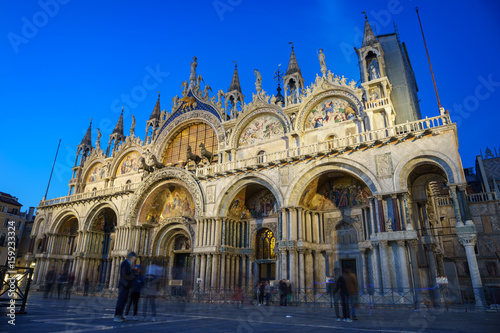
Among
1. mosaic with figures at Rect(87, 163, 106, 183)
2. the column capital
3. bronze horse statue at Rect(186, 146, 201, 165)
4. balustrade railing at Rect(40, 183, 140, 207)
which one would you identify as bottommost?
the column capital

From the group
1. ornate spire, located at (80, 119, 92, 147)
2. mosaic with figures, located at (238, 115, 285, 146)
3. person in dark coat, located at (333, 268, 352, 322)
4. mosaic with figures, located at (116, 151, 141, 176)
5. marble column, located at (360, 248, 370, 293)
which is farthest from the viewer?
ornate spire, located at (80, 119, 92, 147)

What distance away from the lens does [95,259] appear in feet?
88.4

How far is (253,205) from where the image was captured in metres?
21.2

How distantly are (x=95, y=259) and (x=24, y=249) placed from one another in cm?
2364

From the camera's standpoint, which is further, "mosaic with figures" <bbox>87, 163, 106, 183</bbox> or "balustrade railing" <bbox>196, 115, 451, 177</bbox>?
"mosaic with figures" <bbox>87, 163, 106, 183</bbox>

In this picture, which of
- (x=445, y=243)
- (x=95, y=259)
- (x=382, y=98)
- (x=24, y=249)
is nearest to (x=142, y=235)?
(x=95, y=259)

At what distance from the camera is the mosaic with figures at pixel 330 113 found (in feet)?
64.3

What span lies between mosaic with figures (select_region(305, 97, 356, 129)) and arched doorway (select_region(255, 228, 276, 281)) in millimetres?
7340

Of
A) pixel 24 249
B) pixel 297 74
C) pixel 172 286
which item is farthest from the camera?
pixel 24 249

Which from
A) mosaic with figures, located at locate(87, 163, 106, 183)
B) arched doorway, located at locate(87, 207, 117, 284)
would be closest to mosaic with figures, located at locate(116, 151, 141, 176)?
mosaic with figures, located at locate(87, 163, 106, 183)

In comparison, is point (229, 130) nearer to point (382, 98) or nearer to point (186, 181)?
point (186, 181)

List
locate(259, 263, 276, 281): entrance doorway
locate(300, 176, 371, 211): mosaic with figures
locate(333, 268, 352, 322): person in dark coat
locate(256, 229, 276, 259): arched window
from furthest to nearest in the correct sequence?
locate(256, 229, 276, 259): arched window
locate(259, 263, 276, 281): entrance doorway
locate(300, 176, 371, 211): mosaic with figures
locate(333, 268, 352, 322): person in dark coat

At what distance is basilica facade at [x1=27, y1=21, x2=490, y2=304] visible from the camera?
48.8ft

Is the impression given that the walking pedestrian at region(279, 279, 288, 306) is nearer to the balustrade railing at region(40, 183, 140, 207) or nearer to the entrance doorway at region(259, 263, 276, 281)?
the entrance doorway at region(259, 263, 276, 281)
